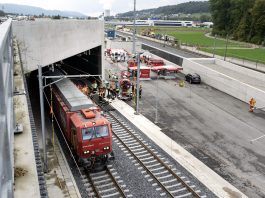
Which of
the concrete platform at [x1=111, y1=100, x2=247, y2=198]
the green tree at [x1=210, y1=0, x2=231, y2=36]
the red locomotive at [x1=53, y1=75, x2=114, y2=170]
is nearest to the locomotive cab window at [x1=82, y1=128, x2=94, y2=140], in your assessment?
the red locomotive at [x1=53, y1=75, x2=114, y2=170]

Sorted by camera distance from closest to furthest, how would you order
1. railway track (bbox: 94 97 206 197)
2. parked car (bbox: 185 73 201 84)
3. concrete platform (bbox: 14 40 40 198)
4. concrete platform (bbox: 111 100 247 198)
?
concrete platform (bbox: 14 40 40 198), railway track (bbox: 94 97 206 197), concrete platform (bbox: 111 100 247 198), parked car (bbox: 185 73 201 84)

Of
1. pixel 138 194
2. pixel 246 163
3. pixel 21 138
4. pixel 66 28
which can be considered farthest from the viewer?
pixel 66 28

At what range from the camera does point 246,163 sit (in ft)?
61.1

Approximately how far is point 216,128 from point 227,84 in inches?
504

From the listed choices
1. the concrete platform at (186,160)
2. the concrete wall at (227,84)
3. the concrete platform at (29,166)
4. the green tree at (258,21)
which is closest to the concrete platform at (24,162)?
the concrete platform at (29,166)

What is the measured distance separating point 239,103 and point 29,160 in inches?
1082

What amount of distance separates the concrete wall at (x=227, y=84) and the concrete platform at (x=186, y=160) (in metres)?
11.7

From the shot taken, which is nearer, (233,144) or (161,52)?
(233,144)

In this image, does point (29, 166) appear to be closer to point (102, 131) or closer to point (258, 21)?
point (102, 131)

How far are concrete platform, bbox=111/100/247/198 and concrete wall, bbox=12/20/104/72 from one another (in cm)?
745

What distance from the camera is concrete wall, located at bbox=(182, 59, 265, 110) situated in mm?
30375

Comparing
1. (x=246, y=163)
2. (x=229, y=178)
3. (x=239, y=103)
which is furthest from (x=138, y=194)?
(x=239, y=103)

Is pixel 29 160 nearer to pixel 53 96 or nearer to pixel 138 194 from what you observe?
pixel 138 194

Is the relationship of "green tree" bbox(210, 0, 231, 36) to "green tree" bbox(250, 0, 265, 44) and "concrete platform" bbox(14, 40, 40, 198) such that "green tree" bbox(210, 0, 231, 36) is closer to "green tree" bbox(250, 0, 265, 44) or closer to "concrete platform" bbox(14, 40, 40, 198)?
"green tree" bbox(250, 0, 265, 44)
